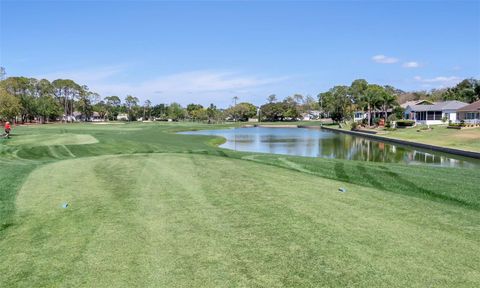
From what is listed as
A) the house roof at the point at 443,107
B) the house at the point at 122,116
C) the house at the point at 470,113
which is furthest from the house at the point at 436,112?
the house at the point at 122,116

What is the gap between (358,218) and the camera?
7797mm

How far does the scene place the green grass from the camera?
5.20 metres

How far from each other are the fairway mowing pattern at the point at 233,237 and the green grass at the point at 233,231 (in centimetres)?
2

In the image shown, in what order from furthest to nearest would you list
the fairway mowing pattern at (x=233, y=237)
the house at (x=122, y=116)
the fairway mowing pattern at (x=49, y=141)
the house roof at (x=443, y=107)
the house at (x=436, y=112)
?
the house at (x=122, y=116)
the house roof at (x=443, y=107)
the house at (x=436, y=112)
the fairway mowing pattern at (x=49, y=141)
the fairway mowing pattern at (x=233, y=237)

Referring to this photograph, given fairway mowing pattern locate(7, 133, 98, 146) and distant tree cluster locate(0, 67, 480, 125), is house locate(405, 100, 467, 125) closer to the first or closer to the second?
distant tree cluster locate(0, 67, 480, 125)

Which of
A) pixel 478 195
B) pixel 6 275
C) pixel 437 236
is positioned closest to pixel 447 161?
pixel 478 195

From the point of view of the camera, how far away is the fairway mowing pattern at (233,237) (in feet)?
16.9

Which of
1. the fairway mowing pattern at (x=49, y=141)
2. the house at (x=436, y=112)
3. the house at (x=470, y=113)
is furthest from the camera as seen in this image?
the house at (x=436, y=112)

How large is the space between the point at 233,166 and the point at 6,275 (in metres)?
9.93

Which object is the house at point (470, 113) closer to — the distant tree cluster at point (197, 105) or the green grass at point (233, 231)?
the distant tree cluster at point (197, 105)

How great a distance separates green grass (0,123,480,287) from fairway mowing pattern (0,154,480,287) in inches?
0.8

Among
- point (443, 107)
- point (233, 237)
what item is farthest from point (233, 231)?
point (443, 107)

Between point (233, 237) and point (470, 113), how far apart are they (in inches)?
2684

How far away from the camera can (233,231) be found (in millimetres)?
6965
